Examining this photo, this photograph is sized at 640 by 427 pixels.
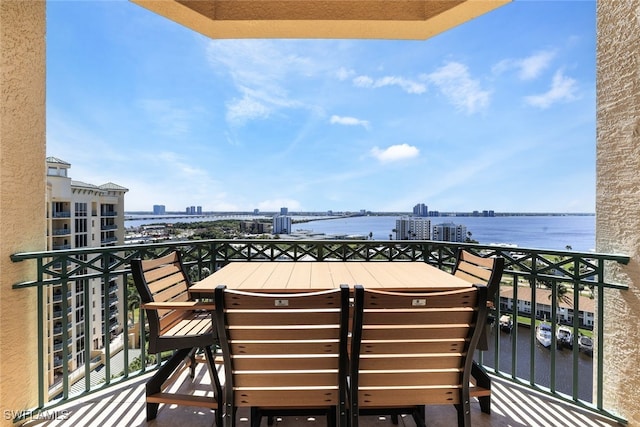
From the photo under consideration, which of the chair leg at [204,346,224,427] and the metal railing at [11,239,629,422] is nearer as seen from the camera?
the chair leg at [204,346,224,427]

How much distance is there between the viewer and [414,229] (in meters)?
3.64

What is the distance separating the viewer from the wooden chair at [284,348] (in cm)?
116

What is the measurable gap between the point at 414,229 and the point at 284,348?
288 cm

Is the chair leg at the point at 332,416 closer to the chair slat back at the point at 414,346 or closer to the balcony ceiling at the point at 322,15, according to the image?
the chair slat back at the point at 414,346

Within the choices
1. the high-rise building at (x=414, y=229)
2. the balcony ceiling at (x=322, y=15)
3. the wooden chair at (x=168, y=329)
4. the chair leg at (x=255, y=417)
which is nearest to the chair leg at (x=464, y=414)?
the chair leg at (x=255, y=417)

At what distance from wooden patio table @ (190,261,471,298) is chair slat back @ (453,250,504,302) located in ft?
0.52

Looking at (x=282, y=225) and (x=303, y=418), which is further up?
(x=282, y=225)

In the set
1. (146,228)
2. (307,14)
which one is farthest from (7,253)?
(307,14)

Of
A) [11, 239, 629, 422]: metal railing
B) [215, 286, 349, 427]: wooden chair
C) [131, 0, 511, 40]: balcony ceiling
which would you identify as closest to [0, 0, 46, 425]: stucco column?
[11, 239, 629, 422]: metal railing

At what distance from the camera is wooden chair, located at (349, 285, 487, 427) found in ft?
3.95

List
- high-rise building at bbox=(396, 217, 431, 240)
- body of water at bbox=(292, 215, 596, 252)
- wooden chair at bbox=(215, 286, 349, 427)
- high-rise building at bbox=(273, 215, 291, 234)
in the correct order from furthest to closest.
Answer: high-rise building at bbox=(273, 215, 291, 234), high-rise building at bbox=(396, 217, 431, 240), body of water at bbox=(292, 215, 596, 252), wooden chair at bbox=(215, 286, 349, 427)

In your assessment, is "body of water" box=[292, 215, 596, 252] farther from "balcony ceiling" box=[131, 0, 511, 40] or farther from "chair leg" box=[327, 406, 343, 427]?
"balcony ceiling" box=[131, 0, 511, 40]

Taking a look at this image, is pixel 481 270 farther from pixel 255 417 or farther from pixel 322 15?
pixel 322 15

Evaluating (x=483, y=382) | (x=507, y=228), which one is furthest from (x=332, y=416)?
(x=507, y=228)
